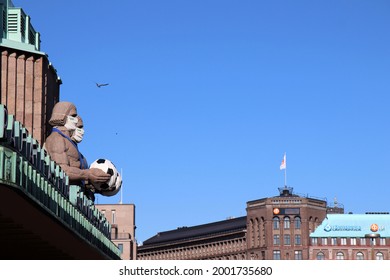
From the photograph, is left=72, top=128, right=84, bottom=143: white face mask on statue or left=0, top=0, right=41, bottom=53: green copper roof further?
left=0, top=0, right=41, bottom=53: green copper roof

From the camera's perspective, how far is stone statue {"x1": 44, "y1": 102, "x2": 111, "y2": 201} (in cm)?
4141

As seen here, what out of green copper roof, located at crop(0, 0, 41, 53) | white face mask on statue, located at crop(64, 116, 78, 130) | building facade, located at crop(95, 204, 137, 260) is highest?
building facade, located at crop(95, 204, 137, 260)

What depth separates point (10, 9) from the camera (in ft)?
234

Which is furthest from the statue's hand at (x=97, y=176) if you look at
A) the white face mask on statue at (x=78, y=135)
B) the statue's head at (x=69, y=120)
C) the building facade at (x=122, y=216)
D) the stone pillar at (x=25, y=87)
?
the building facade at (x=122, y=216)

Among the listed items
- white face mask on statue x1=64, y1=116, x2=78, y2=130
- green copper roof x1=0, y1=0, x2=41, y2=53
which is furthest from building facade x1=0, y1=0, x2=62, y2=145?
white face mask on statue x1=64, y1=116, x2=78, y2=130

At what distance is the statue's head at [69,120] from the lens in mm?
43281

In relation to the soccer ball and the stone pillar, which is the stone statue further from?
the stone pillar

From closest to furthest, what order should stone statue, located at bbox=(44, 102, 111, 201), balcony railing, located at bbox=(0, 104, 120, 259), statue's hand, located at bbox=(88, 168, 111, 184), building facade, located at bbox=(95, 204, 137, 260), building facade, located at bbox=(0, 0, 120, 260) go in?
balcony railing, located at bbox=(0, 104, 120, 259)
building facade, located at bbox=(0, 0, 120, 260)
stone statue, located at bbox=(44, 102, 111, 201)
statue's hand, located at bbox=(88, 168, 111, 184)
building facade, located at bbox=(95, 204, 137, 260)

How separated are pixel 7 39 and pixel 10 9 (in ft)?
8.90


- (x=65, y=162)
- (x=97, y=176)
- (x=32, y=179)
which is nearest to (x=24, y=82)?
(x=97, y=176)

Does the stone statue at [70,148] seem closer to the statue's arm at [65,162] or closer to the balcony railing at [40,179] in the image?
the statue's arm at [65,162]

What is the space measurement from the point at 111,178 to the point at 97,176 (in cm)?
168

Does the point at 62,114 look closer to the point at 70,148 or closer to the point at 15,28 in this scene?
the point at 70,148

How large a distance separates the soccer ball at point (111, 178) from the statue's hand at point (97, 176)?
0.64m
